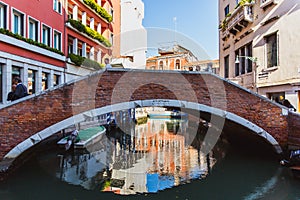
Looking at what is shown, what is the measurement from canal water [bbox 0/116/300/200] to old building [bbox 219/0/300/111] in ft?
6.57

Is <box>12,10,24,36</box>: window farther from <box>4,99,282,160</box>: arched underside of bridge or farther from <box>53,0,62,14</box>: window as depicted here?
<box>4,99,282,160</box>: arched underside of bridge

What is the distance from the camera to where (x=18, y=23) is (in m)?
7.90

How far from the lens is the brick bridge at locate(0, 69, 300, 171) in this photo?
17.9 ft

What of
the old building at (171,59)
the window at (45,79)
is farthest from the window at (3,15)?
the old building at (171,59)

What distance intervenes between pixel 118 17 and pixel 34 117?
41.7 feet

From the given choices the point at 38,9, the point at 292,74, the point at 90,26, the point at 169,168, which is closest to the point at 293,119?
the point at 292,74

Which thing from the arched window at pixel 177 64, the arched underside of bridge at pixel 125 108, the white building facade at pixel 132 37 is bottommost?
the arched underside of bridge at pixel 125 108

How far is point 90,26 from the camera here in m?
13.3

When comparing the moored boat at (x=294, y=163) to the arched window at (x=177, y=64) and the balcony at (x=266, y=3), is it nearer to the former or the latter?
the balcony at (x=266, y=3)

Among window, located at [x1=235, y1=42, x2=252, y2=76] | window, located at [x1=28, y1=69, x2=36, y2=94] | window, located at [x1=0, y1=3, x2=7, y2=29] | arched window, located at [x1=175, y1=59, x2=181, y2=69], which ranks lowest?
window, located at [x1=28, y1=69, x2=36, y2=94]

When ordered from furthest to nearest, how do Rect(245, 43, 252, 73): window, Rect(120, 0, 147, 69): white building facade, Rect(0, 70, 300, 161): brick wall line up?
Rect(120, 0, 147, 69): white building facade → Rect(245, 43, 252, 73): window → Rect(0, 70, 300, 161): brick wall

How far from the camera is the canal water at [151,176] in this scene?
209 inches

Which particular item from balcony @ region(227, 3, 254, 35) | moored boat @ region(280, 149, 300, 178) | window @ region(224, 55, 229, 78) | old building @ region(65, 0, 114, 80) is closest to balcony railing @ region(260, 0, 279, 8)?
balcony @ region(227, 3, 254, 35)

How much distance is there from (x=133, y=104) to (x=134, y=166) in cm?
196
